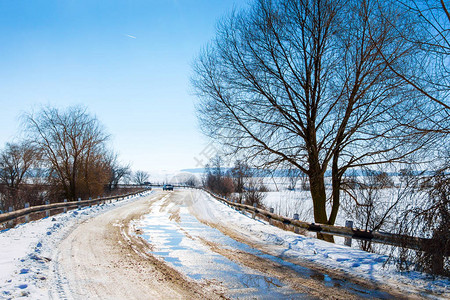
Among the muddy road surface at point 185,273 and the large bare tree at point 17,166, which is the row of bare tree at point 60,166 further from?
the muddy road surface at point 185,273

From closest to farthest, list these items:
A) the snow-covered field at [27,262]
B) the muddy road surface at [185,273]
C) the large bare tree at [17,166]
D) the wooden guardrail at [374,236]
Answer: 1. the snow-covered field at [27,262]
2. the muddy road surface at [185,273]
3. the wooden guardrail at [374,236]
4. the large bare tree at [17,166]

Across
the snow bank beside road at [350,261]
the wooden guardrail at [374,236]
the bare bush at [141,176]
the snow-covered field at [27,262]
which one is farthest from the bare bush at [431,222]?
the bare bush at [141,176]

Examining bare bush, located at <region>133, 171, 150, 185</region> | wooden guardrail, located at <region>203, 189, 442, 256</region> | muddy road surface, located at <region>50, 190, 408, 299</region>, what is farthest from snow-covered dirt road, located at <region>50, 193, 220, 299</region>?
bare bush, located at <region>133, 171, 150, 185</region>

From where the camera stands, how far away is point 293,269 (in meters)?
6.34

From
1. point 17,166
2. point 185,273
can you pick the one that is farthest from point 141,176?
point 185,273

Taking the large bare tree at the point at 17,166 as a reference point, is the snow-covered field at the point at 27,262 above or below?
below

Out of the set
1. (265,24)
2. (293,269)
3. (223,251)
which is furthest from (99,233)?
(265,24)

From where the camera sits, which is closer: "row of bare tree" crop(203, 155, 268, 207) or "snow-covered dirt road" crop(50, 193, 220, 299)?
"snow-covered dirt road" crop(50, 193, 220, 299)

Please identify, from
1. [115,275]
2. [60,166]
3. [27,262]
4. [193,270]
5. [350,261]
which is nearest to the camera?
[115,275]

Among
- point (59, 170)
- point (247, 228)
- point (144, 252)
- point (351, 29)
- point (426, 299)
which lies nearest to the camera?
point (426, 299)

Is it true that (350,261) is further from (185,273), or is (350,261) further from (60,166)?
(60,166)

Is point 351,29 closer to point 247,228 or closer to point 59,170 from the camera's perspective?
point 247,228

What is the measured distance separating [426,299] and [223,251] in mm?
4563

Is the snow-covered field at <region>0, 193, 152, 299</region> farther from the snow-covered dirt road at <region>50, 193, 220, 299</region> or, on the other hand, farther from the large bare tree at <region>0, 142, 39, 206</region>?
the large bare tree at <region>0, 142, 39, 206</region>
